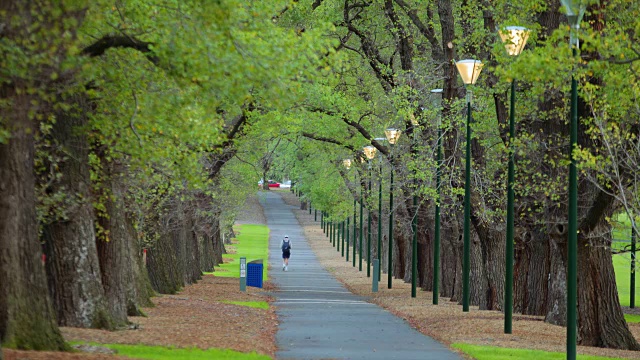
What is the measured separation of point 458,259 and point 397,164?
4077 millimetres

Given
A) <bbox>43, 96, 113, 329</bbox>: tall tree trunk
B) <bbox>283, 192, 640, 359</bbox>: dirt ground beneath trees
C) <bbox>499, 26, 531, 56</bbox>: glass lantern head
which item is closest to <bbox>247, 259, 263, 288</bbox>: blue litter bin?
<bbox>283, 192, 640, 359</bbox>: dirt ground beneath trees

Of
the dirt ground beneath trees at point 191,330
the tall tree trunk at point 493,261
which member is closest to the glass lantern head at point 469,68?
the dirt ground beneath trees at point 191,330

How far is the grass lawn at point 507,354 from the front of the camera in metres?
19.4

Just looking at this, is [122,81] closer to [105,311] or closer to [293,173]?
[105,311]

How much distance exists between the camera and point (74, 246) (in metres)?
19.4

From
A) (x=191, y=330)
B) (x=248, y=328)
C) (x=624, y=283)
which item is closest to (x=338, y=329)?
(x=248, y=328)

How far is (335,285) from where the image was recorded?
52.9 m

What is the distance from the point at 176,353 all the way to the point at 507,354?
580 cm

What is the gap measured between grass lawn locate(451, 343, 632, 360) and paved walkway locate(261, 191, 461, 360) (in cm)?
41

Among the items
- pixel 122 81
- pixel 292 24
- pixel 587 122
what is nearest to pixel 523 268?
pixel 292 24

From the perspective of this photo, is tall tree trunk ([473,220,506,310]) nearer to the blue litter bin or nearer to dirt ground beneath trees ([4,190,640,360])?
dirt ground beneath trees ([4,190,640,360])

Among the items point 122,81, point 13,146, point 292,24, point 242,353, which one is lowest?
point 242,353

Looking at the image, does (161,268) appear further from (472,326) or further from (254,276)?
(472,326)

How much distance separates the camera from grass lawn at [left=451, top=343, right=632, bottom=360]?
763 inches
